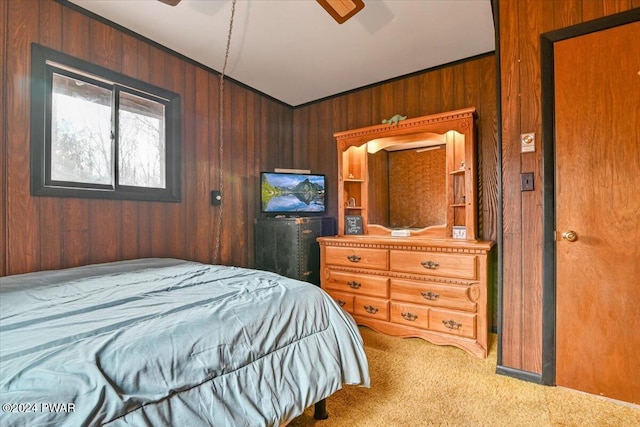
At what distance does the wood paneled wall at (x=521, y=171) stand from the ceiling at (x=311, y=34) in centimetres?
37

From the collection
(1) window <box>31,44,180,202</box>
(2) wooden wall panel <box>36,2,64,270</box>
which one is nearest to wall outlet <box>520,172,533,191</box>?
(1) window <box>31,44,180,202</box>

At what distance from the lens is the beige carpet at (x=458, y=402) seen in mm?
1464

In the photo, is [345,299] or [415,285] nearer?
[415,285]

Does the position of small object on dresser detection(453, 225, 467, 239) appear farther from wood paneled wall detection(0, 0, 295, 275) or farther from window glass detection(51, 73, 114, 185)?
window glass detection(51, 73, 114, 185)

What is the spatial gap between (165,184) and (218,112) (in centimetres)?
92

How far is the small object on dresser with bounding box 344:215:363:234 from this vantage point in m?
3.05

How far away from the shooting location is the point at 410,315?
2.41 meters

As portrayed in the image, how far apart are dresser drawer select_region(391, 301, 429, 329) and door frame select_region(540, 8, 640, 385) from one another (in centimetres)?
78

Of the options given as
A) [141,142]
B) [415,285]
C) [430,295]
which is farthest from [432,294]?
[141,142]

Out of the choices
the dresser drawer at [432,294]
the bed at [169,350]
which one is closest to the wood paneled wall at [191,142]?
the bed at [169,350]

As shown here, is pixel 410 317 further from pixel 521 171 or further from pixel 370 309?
pixel 521 171

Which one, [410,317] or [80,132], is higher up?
[80,132]

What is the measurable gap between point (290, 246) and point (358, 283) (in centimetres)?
78

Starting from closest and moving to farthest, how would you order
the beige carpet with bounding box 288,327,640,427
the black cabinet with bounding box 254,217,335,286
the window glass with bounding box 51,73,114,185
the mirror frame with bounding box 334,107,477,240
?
the beige carpet with bounding box 288,327,640,427 → the window glass with bounding box 51,73,114,185 → the mirror frame with bounding box 334,107,477,240 → the black cabinet with bounding box 254,217,335,286
